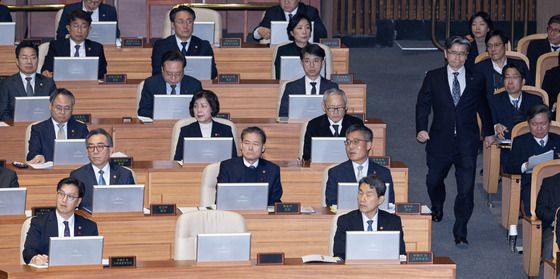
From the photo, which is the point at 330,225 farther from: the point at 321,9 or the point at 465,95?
the point at 321,9

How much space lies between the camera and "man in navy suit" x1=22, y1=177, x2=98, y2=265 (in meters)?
8.34

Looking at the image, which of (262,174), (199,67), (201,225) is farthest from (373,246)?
(199,67)

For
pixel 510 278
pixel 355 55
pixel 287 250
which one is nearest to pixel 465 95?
pixel 510 278

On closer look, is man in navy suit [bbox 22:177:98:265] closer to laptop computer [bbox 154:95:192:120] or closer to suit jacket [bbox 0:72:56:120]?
laptop computer [bbox 154:95:192:120]

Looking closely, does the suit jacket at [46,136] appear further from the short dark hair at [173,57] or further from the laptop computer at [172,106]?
the short dark hair at [173,57]

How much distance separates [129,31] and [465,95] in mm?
5842

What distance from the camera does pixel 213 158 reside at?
391 inches

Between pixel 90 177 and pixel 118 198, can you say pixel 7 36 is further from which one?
pixel 118 198

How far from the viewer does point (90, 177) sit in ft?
30.3

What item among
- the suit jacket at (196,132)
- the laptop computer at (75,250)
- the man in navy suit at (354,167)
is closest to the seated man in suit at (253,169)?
the man in navy suit at (354,167)

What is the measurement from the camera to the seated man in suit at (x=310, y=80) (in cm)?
1106

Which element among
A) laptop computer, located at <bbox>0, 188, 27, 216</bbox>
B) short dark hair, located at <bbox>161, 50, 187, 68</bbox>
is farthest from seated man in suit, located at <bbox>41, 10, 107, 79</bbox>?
laptop computer, located at <bbox>0, 188, 27, 216</bbox>

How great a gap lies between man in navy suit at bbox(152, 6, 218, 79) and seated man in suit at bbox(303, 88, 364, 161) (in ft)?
5.67

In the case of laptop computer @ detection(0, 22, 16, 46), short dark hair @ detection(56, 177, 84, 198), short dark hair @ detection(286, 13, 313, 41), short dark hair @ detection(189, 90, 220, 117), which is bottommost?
short dark hair @ detection(56, 177, 84, 198)
